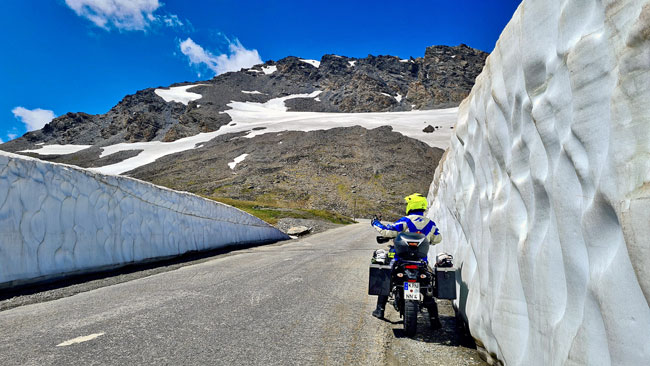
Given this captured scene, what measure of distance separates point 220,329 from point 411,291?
2.61m

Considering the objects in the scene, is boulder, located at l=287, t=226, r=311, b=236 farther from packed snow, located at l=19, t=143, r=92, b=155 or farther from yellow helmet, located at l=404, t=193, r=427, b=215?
packed snow, located at l=19, t=143, r=92, b=155

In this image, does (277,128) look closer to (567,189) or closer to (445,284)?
(445,284)

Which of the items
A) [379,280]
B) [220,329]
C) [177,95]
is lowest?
[220,329]

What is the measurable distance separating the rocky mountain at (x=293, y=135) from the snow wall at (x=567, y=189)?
1797 inches

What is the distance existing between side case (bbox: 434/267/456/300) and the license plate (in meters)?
0.47

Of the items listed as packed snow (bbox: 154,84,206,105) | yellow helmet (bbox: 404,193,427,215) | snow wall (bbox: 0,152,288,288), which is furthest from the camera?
packed snow (bbox: 154,84,206,105)

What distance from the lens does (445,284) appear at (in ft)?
17.2

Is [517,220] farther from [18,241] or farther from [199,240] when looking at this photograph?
[199,240]

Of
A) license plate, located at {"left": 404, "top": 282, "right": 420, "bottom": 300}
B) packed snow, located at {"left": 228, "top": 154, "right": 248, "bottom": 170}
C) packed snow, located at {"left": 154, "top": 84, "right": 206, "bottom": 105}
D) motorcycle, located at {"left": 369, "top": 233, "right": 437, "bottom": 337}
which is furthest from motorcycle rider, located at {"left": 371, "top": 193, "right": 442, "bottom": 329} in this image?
packed snow, located at {"left": 154, "top": 84, "right": 206, "bottom": 105}

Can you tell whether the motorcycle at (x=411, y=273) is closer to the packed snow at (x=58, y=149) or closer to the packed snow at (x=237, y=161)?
the packed snow at (x=237, y=161)

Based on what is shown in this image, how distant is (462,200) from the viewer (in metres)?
5.81

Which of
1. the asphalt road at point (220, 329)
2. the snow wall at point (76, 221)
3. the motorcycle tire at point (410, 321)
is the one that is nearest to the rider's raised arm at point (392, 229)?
the motorcycle tire at point (410, 321)

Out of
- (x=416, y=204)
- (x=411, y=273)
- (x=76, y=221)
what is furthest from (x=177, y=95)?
(x=411, y=273)

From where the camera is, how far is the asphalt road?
3.82 m
